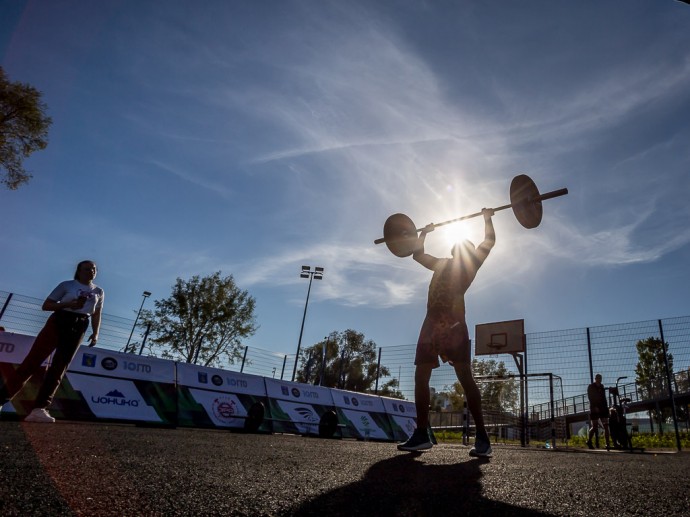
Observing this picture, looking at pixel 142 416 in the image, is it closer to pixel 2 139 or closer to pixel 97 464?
pixel 97 464

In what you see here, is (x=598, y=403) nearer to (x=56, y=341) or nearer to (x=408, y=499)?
(x=408, y=499)

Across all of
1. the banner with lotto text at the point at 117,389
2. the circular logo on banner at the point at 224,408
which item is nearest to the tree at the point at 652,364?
the circular logo on banner at the point at 224,408

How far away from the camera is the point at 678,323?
9.81 metres

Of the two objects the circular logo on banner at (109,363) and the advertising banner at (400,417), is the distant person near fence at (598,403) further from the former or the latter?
the circular logo on banner at (109,363)

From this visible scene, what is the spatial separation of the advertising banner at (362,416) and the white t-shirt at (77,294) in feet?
20.0

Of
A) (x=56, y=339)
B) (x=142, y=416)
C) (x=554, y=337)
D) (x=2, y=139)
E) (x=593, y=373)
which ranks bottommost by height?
(x=142, y=416)

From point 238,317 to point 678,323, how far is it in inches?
894

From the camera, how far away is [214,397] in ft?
24.4

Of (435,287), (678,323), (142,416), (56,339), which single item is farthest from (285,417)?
(678,323)

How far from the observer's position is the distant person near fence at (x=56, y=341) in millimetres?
3959

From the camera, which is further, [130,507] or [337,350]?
[337,350]

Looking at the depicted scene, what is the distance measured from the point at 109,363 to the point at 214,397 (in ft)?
6.17

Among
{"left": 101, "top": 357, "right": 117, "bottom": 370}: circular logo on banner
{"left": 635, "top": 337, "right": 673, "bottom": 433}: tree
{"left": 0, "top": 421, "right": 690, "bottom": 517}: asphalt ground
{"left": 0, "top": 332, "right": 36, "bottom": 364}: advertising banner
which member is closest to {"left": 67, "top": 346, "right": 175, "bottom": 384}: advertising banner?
{"left": 101, "top": 357, "right": 117, "bottom": 370}: circular logo on banner

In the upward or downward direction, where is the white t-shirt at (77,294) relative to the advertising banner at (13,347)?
upward
